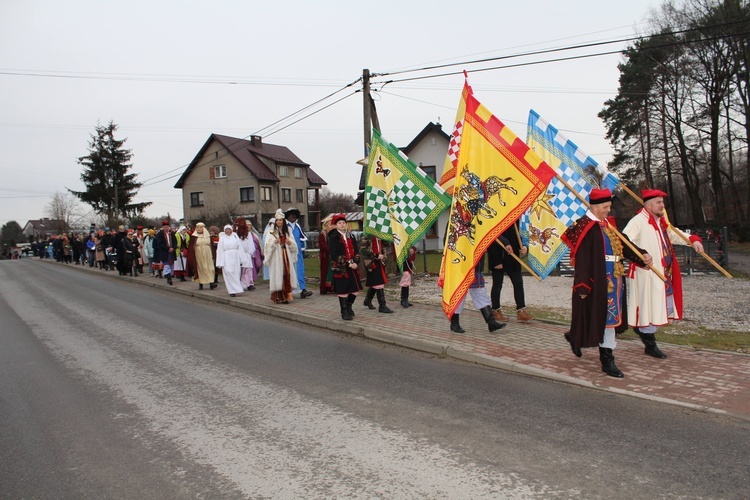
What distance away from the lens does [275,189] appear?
178 feet

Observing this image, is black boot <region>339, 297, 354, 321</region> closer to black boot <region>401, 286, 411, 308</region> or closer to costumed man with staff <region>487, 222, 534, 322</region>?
black boot <region>401, 286, 411, 308</region>

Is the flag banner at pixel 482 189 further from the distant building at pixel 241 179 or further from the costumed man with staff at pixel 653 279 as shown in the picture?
the distant building at pixel 241 179

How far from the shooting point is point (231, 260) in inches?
540

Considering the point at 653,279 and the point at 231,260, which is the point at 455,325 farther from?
the point at 231,260

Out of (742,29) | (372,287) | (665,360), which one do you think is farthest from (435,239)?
(665,360)

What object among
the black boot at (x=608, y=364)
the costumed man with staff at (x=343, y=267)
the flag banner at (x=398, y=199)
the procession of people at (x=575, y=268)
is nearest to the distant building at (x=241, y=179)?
the procession of people at (x=575, y=268)

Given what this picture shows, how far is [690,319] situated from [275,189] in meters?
48.9

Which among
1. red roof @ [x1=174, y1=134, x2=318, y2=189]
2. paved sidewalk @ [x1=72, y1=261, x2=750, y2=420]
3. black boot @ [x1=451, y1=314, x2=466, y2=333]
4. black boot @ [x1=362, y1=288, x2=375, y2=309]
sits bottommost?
paved sidewalk @ [x1=72, y1=261, x2=750, y2=420]

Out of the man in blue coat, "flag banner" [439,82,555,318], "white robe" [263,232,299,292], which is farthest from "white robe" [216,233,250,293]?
"flag banner" [439,82,555,318]

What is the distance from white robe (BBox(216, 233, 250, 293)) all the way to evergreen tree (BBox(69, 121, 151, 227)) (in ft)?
150

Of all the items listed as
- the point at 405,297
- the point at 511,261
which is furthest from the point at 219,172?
the point at 511,261

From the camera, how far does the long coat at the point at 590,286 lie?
5.53 m

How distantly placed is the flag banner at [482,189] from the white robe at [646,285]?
118 centimetres

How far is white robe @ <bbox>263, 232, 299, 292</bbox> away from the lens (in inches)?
458
